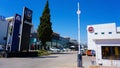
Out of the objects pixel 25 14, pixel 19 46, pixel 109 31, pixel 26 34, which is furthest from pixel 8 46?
pixel 109 31

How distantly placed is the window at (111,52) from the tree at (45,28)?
29926 mm

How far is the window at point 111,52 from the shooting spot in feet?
57.4

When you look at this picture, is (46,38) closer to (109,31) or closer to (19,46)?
(19,46)

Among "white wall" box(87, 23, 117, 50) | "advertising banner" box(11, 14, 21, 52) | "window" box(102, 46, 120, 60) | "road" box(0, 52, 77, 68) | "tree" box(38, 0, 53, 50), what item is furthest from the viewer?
"white wall" box(87, 23, 117, 50)

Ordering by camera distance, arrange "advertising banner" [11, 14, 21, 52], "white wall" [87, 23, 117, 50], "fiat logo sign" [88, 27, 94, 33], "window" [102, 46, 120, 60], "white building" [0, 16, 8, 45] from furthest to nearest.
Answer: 1. "white building" [0, 16, 8, 45]
2. "fiat logo sign" [88, 27, 94, 33]
3. "white wall" [87, 23, 117, 50]
4. "advertising banner" [11, 14, 21, 52]
5. "window" [102, 46, 120, 60]

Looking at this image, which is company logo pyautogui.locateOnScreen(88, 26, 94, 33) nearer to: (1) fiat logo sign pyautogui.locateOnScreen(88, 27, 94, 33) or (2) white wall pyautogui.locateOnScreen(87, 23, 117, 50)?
(1) fiat logo sign pyautogui.locateOnScreen(88, 27, 94, 33)

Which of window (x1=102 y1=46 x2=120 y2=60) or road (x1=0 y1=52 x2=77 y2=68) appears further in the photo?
window (x1=102 y1=46 x2=120 y2=60)

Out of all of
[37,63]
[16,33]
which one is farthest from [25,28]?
[37,63]

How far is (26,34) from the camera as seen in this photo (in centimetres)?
3247

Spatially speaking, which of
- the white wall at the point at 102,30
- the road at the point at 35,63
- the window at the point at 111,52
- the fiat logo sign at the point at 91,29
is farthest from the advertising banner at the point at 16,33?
the fiat logo sign at the point at 91,29

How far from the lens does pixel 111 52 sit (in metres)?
17.7

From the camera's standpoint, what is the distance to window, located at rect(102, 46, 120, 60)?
1750 cm

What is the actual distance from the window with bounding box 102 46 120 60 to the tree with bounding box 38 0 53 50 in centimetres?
2993

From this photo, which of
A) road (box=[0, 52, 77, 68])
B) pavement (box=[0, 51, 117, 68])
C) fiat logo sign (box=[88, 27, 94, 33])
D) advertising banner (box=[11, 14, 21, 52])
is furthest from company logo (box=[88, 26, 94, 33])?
road (box=[0, 52, 77, 68])
